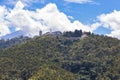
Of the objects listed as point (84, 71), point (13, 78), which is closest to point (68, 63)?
point (84, 71)

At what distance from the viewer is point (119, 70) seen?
592 feet

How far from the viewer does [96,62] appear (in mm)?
195250

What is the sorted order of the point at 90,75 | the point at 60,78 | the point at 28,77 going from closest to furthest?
1. the point at 60,78
2. the point at 28,77
3. the point at 90,75

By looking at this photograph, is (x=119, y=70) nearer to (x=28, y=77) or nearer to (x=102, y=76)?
(x=102, y=76)

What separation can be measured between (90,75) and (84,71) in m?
5.63

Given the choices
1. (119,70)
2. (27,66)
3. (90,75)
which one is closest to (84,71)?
(90,75)

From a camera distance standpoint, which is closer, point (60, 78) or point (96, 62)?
point (60, 78)

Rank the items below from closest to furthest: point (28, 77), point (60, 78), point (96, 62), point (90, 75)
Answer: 1. point (60, 78)
2. point (28, 77)
3. point (90, 75)
4. point (96, 62)

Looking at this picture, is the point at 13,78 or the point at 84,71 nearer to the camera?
the point at 13,78

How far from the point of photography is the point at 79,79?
6855 inches

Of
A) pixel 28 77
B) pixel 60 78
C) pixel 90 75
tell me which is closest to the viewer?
pixel 60 78

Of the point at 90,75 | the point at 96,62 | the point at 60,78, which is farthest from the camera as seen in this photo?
the point at 96,62

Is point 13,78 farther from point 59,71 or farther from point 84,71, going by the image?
point 84,71

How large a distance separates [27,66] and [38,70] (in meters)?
10.1
